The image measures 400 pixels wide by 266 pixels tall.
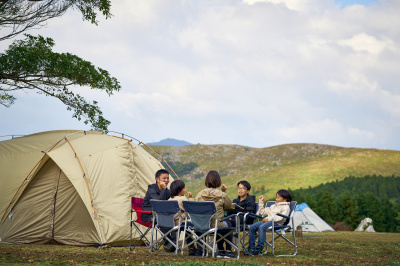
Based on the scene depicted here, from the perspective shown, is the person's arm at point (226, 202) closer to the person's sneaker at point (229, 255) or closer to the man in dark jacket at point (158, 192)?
the person's sneaker at point (229, 255)

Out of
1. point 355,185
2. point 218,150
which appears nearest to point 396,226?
point 355,185

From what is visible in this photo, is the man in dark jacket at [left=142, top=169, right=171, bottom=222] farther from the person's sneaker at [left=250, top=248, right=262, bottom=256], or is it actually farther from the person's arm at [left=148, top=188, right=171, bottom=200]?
the person's sneaker at [left=250, top=248, right=262, bottom=256]

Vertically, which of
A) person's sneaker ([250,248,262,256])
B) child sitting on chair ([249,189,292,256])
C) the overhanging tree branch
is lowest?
person's sneaker ([250,248,262,256])

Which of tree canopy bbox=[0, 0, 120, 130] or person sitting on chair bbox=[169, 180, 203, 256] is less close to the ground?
tree canopy bbox=[0, 0, 120, 130]

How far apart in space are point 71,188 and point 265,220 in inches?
168

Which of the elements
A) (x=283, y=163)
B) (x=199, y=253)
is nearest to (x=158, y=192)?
(x=199, y=253)

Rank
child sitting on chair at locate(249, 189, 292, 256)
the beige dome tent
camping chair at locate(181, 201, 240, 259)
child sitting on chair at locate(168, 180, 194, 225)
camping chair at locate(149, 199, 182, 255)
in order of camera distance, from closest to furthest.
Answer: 1. camping chair at locate(181, 201, 240, 259)
2. camping chair at locate(149, 199, 182, 255)
3. child sitting on chair at locate(249, 189, 292, 256)
4. child sitting on chair at locate(168, 180, 194, 225)
5. the beige dome tent

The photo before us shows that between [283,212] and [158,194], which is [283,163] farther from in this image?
[283,212]

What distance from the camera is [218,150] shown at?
59.0 metres

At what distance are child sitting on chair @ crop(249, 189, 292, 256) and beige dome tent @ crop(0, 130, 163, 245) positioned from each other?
2822 mm

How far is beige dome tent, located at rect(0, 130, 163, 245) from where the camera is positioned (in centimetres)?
891

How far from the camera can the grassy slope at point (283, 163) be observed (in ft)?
141

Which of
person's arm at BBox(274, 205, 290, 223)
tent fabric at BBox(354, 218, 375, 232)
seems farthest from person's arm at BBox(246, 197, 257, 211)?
tent fabric at BBox(354, 218, 375, 232)

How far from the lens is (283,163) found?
51.7 meters
